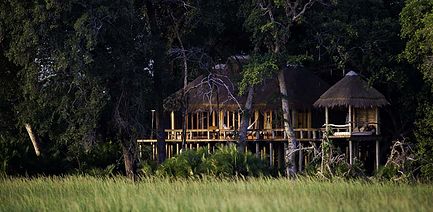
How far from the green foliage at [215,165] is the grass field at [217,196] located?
3.94 metres

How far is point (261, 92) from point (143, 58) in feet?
22.4

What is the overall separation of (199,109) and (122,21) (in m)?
7.08

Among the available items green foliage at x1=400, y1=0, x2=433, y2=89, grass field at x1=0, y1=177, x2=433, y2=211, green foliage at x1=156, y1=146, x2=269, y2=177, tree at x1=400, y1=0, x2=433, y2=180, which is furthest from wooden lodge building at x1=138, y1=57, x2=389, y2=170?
grass field at x1=0, y1=177, x2=433, y2=211

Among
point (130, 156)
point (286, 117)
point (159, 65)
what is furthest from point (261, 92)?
point (159, 65)

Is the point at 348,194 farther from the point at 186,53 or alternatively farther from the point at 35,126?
the point at 35,126

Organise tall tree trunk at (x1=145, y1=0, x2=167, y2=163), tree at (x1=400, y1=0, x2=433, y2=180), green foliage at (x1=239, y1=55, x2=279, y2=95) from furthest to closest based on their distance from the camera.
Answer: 1. green foliage at (x1=239, y1=55, x2=279, y2=95)
2. tall tree trunk at (x1=145, y1=0, x2=167, y2=163)
3. tree at (x1=400, y1=0, x2=433, y2=180)

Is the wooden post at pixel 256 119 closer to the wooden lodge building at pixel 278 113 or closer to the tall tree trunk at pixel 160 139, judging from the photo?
the wooden lodge building at pixel 278 113

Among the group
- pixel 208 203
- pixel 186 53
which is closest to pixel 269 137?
pixel 186 53

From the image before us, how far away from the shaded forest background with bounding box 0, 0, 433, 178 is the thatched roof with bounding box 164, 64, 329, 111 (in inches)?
32.9

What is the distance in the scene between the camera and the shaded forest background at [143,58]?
2380cm

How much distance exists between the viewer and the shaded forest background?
2380 centimetres

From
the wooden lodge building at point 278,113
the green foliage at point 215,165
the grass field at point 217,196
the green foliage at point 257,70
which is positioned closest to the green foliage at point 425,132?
the wooden lodge building at point 278,113

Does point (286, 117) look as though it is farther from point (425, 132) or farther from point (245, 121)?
point (425, 132)

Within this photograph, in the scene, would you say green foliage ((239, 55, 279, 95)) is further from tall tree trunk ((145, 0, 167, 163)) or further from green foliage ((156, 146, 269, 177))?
green foliage ((156, 146, 269, 177))
